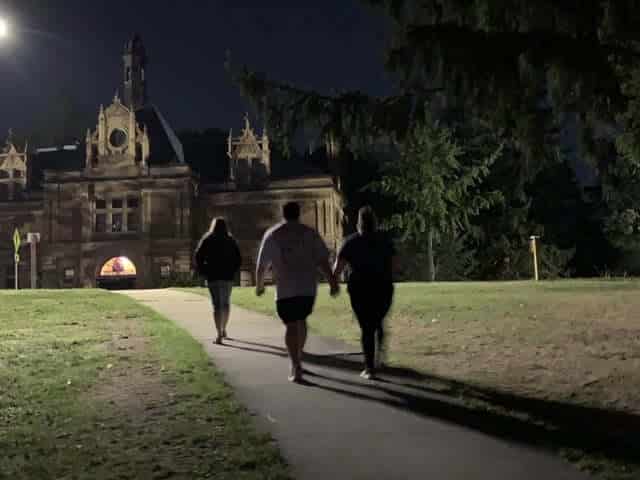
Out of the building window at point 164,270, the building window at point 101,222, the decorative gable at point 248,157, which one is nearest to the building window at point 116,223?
the building window at point 101,222

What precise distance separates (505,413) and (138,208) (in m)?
40.5

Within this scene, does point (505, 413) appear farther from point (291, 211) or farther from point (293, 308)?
point (291, 211)

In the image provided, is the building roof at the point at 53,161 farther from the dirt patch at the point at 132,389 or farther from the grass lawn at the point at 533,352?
the dirt patch at the point at 132,389

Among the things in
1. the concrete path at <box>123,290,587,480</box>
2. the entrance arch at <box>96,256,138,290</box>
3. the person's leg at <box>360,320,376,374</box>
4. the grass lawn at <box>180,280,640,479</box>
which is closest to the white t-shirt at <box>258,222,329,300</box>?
the person's leg at <box>360,320,376,374</box>

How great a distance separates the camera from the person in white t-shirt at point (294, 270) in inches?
297

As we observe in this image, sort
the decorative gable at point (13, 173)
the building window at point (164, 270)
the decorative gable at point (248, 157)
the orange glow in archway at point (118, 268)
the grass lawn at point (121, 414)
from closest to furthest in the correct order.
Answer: the grass lawn at point (121, 414), the building window at point (164, 270), the orange glow in archway at point (118, 268), the decorative gable at point (248, 157), the decorative gable at point (13, 173)

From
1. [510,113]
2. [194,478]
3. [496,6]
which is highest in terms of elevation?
[496,6]

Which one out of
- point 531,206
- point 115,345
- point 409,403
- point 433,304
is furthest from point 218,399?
point 531,206

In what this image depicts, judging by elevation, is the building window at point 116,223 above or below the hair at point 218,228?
above

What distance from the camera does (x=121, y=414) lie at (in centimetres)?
629

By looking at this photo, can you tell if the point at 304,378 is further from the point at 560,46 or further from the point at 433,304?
the point at 433,304

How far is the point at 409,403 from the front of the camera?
6535 mm

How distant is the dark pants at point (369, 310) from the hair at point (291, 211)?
101 cm

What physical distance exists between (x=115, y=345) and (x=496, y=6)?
7394 mm
